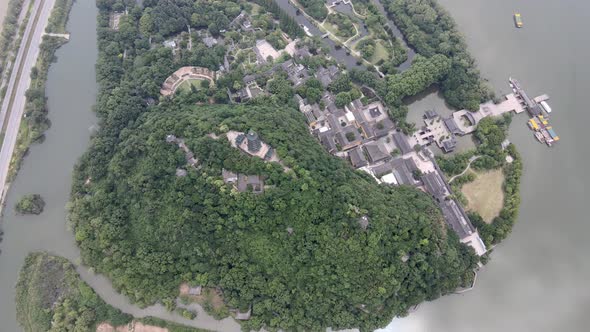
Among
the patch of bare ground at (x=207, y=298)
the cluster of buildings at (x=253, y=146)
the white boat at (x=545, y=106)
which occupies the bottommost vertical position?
the patch of bare ground at (x=207, y=298)

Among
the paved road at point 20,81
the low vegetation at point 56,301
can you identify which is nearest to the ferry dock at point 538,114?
the low vegetation at point 56,301

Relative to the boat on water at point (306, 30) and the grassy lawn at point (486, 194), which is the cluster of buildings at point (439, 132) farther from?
the boat on water at point (306, 30)

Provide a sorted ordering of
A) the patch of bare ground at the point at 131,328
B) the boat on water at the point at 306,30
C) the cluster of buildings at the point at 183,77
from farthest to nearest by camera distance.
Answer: the boat on water at the point at 306,30, the cluster of buildings at the point at 183,77, the patch of bare ground at the point at 131,328

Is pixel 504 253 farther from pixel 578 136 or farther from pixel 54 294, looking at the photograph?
pixel 54 294

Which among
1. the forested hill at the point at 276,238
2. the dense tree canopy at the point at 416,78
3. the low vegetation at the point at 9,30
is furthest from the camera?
the low vegetation at the point at 9,30

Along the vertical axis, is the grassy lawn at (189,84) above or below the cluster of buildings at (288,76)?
below

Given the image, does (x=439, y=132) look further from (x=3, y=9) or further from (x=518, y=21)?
(x=3, y=9)
